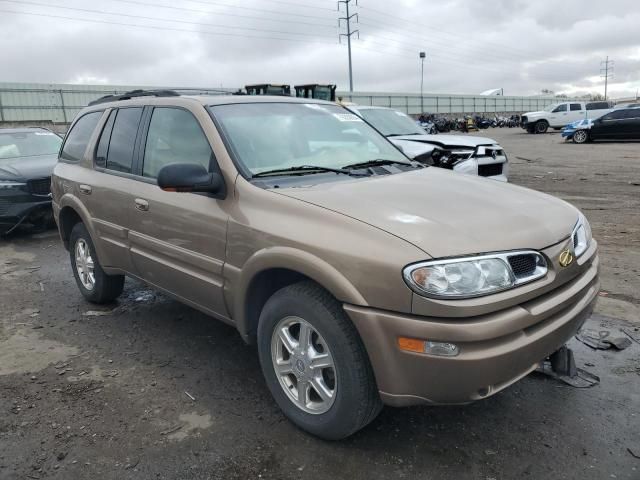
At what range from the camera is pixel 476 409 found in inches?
120

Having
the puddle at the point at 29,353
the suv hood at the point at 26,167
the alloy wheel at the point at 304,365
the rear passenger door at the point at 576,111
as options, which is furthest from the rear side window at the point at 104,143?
the rear passenger door at the point at 576,111

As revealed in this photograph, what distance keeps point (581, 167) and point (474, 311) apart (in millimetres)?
13971

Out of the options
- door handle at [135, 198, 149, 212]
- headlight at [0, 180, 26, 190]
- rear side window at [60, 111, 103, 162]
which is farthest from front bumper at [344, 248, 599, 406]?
headlight at [0, 180, 26, 190]

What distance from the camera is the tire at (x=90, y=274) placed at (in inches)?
186

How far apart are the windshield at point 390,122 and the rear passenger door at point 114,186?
223 inches

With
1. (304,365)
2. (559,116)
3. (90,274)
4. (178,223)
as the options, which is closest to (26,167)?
(90,274)

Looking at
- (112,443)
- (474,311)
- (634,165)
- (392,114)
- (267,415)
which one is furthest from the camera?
(634,165)

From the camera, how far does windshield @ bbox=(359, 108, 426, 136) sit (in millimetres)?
9375

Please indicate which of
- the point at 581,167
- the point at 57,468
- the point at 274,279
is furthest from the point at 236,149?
the point at 581,167

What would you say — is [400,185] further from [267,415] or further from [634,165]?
[634,165]

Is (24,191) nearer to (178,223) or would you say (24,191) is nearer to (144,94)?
(144,94)

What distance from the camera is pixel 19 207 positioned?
24.9ft

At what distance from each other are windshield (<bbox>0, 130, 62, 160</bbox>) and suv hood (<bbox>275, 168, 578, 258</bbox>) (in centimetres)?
777

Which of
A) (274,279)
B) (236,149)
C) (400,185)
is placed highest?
(236,149)
